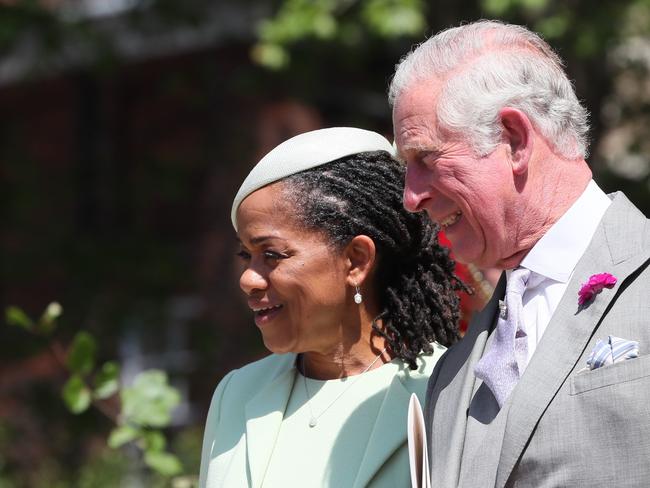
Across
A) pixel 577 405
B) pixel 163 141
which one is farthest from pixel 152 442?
pixel 163 141

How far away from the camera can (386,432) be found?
273 cm

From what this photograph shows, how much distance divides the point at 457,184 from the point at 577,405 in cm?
55

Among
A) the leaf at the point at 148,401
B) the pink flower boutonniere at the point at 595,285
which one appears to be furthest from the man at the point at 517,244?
the leaf at the point at 148,401

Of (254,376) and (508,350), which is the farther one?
(254,376)

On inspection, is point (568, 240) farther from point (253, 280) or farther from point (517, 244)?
point (253, 280)

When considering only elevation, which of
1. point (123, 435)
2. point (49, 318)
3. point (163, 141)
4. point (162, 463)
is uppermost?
point (49, 318)

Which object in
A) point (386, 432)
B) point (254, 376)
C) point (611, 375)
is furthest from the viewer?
point (254, 376)

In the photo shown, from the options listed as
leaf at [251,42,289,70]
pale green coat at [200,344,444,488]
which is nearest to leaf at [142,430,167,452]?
pale green coat at [200,344,444,488]

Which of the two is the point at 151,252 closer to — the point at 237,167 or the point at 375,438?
the point at 237,167

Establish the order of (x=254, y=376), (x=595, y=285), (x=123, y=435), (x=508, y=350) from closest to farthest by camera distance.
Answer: (x=595, y=285) → (x=508, y=350) → (x=254, y=376) → (x=123, y=435)

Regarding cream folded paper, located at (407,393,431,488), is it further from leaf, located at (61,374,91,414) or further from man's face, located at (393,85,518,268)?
leaf, located at (61,374,91,414)

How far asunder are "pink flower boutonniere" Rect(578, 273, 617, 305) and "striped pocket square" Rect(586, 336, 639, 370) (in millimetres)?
114

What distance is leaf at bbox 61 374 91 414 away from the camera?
397 centimetres

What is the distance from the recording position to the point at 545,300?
8.11 feet
